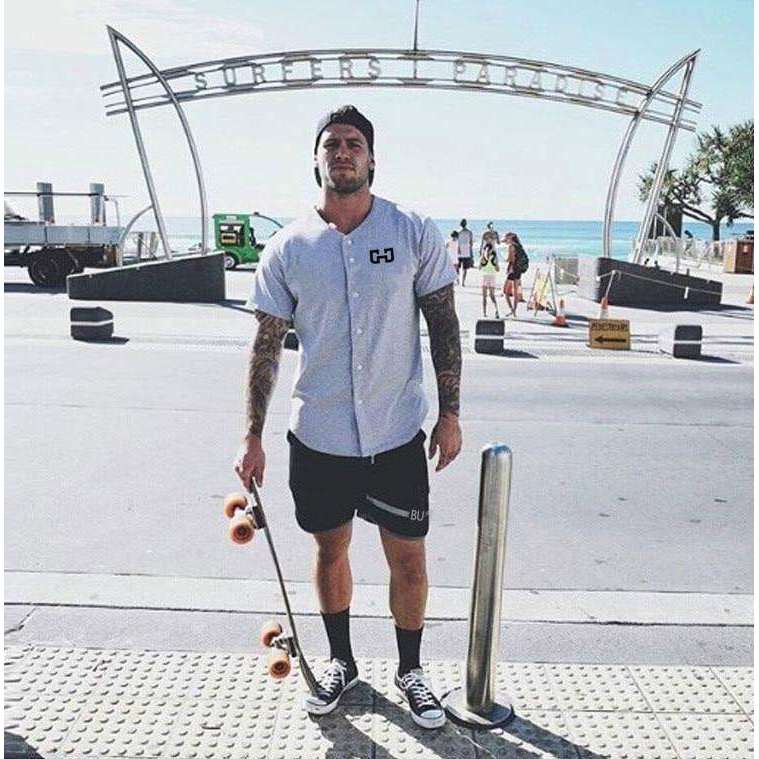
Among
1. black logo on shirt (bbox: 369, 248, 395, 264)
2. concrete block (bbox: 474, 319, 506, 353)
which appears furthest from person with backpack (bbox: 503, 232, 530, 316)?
black logo on shirt (bbox: 369, 248, 395, 264)

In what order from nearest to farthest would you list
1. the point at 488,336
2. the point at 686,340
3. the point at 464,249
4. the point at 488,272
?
the point at 686,340, the point at 488,336, the point at 488,272, the point at 464,249

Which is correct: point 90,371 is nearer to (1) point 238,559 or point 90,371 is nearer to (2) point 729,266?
(1) point 238,559

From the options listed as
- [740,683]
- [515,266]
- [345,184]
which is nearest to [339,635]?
[740,683]

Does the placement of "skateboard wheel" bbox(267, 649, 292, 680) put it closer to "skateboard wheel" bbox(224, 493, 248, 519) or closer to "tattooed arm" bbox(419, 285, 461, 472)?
"skateboard wheel" bbox(224, 493, 248, 519)

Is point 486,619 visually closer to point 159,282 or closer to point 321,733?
point 321,733

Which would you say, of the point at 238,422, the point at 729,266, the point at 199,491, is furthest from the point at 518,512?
the point at 729,266

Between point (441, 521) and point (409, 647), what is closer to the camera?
point (409, 647)

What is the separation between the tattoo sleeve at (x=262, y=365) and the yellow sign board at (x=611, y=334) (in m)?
8.98

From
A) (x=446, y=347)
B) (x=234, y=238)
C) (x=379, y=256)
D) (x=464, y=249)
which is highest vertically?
(x=234, y=238)

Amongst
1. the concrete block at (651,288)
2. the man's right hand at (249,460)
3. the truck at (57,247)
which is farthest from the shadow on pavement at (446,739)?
the truck at (57,247)

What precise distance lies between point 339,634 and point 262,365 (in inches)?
42.1

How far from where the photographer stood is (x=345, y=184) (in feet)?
9.61

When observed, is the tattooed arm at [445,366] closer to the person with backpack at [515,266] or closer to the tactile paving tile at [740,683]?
the tactile paving tile at [740,683]

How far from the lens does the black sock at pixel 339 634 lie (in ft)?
10.7
